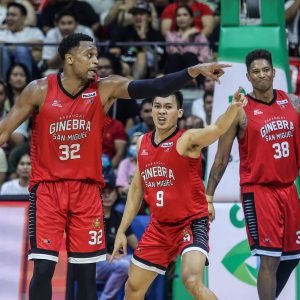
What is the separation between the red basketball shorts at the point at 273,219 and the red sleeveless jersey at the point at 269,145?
3.4 inches

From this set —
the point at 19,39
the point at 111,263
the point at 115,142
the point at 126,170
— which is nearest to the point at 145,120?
the point at 115,142

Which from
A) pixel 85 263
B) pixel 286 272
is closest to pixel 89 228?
pixel 85 263

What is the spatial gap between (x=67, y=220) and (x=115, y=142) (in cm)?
448

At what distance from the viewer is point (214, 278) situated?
994 centimetres

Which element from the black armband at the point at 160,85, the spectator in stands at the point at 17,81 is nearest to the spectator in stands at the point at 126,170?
the spectator in stands at the point at 17,81

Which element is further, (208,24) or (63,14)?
(208,24)

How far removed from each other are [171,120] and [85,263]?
4.42 ft

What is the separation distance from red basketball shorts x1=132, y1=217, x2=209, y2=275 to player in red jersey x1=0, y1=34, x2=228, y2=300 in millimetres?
402

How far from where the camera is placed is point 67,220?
7.91 metres

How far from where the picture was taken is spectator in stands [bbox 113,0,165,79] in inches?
517

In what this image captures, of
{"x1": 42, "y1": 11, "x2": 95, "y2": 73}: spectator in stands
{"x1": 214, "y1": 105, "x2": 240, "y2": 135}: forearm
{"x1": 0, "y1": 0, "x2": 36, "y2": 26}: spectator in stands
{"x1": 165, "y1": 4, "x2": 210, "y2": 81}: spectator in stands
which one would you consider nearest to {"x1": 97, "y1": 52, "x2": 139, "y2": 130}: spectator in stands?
{"x1": 165, "y1": 4, "x2": 210, "y2": 81}: spectator in stands

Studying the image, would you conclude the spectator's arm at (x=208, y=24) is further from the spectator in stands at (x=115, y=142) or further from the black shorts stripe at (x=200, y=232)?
the black shorts stripe at (x=200, y=232)

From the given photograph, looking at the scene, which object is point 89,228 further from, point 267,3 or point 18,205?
point 267,3

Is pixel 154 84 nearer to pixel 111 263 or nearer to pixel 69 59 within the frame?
pixel 69 59
